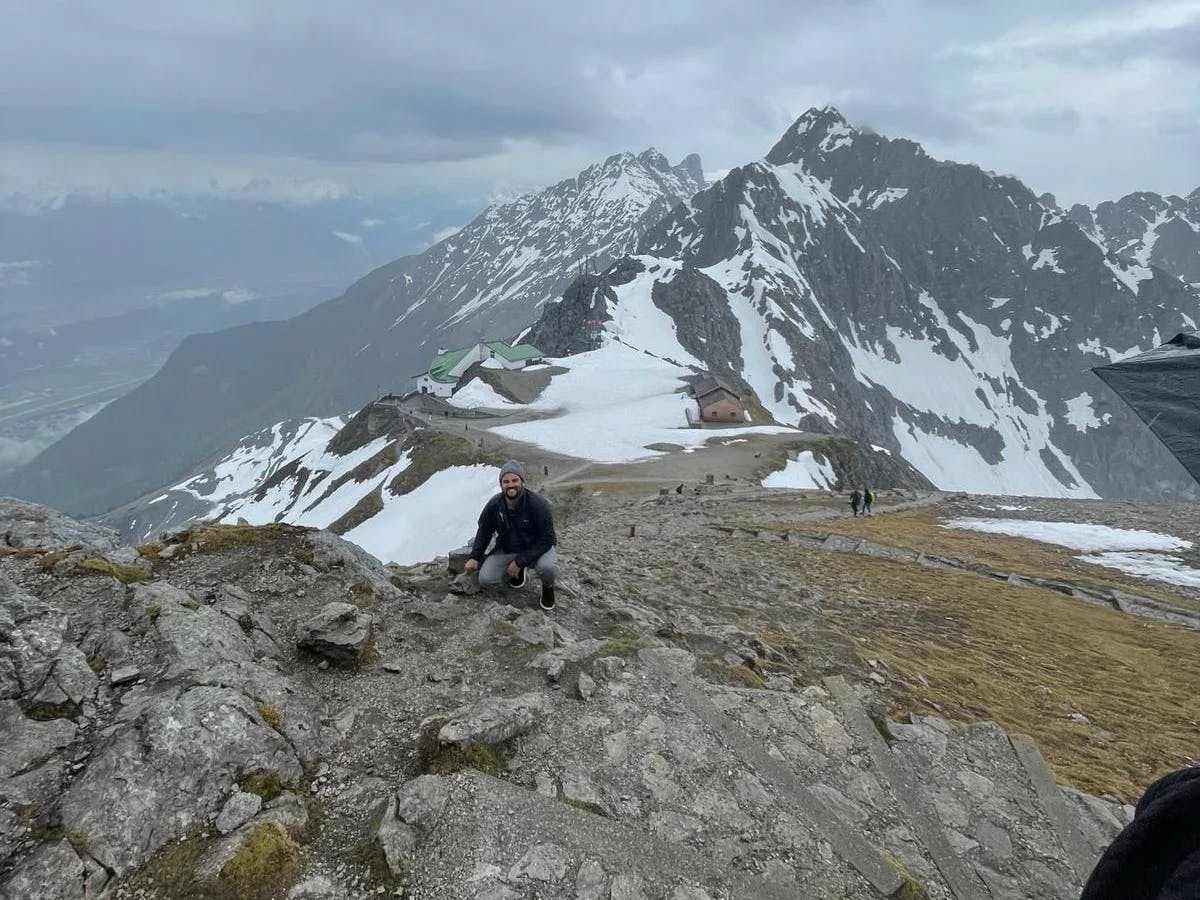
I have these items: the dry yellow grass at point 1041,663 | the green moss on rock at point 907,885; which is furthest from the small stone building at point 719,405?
the green moss on rock at point 907,885

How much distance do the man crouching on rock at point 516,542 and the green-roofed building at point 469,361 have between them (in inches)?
4348

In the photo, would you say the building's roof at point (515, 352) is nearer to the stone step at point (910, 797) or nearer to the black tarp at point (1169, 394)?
the stone step at point (910, 797)

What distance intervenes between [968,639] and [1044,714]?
366cm

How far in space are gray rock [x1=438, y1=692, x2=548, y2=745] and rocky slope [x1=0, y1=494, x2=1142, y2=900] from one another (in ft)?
0.09

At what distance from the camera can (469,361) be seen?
133 meters

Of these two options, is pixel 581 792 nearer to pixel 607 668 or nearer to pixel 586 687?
pixel 586 687

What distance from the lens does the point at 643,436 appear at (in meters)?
65.3

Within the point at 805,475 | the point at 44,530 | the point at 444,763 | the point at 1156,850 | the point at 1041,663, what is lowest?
the point at 805,475

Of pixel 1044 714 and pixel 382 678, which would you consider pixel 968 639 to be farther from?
pixel 382 678

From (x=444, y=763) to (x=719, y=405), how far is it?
70.7 metres

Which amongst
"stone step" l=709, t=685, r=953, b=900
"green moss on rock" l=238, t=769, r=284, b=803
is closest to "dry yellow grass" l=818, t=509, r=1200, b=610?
"stone step" l=709, t=685, r=953, b=900

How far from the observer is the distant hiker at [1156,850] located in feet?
8.71

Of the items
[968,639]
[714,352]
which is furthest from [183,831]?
[714,352]

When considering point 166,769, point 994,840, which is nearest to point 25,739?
point 166,769
